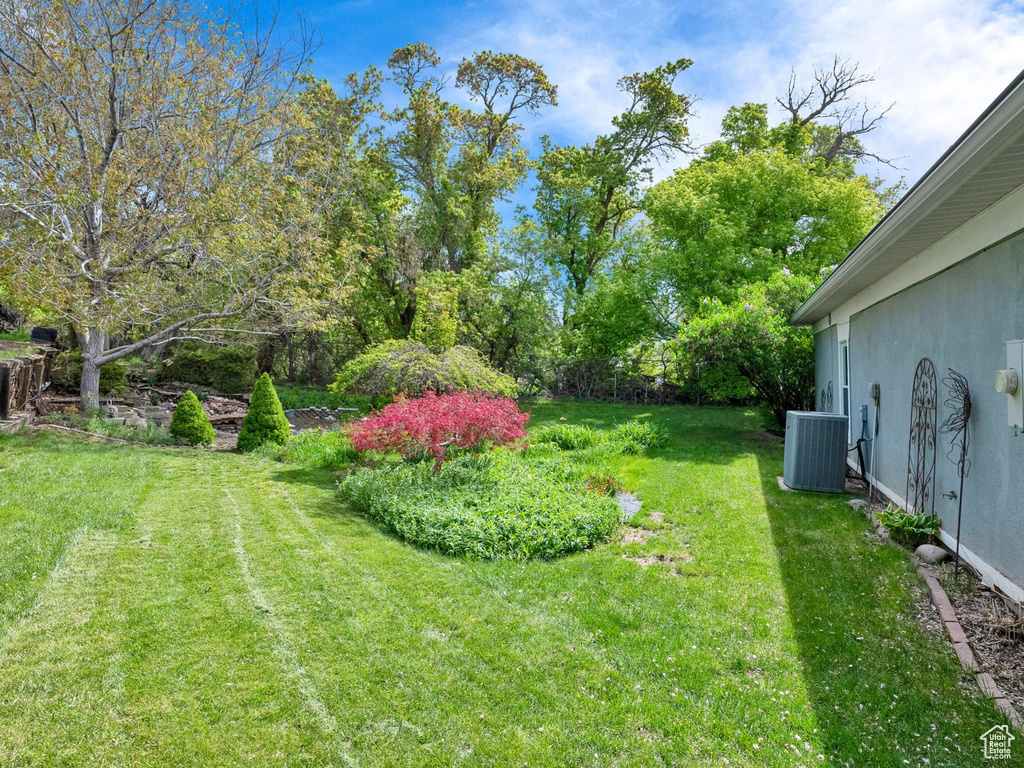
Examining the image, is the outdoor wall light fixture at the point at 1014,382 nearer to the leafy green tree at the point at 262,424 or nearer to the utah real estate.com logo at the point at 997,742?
the utah real estate.com logo at the point at 997,742

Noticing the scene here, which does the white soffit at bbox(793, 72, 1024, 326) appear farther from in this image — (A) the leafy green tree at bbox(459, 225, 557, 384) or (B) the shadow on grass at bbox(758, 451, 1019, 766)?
(A) the leafy green tree at bbox(459, 225, 557, 384)

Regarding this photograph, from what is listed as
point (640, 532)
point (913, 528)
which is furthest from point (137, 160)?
point (913, 528)

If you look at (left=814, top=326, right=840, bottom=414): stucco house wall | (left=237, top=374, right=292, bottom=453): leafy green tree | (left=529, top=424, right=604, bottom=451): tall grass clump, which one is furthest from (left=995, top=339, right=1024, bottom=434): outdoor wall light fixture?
(left=237, top=374, right=292, bottom=453): leafy green tree

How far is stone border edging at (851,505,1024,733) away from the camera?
268 cm

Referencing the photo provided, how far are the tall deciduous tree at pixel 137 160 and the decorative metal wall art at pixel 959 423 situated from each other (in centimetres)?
1089

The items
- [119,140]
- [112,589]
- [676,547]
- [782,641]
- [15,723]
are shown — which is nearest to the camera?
[15,723]

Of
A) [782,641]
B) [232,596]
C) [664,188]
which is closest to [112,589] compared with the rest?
[232,596]

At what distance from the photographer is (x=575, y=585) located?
4.20 metres

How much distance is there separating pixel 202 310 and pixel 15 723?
525 inches

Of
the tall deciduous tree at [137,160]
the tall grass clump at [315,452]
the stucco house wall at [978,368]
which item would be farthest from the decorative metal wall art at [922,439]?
the tall deciduous tree at [137,160]

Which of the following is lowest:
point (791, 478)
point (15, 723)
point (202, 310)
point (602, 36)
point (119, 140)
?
point (15, 723)

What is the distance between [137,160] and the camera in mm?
9805

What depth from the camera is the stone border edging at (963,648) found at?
2676 millimetres

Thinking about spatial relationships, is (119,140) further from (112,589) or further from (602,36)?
(112,589)
